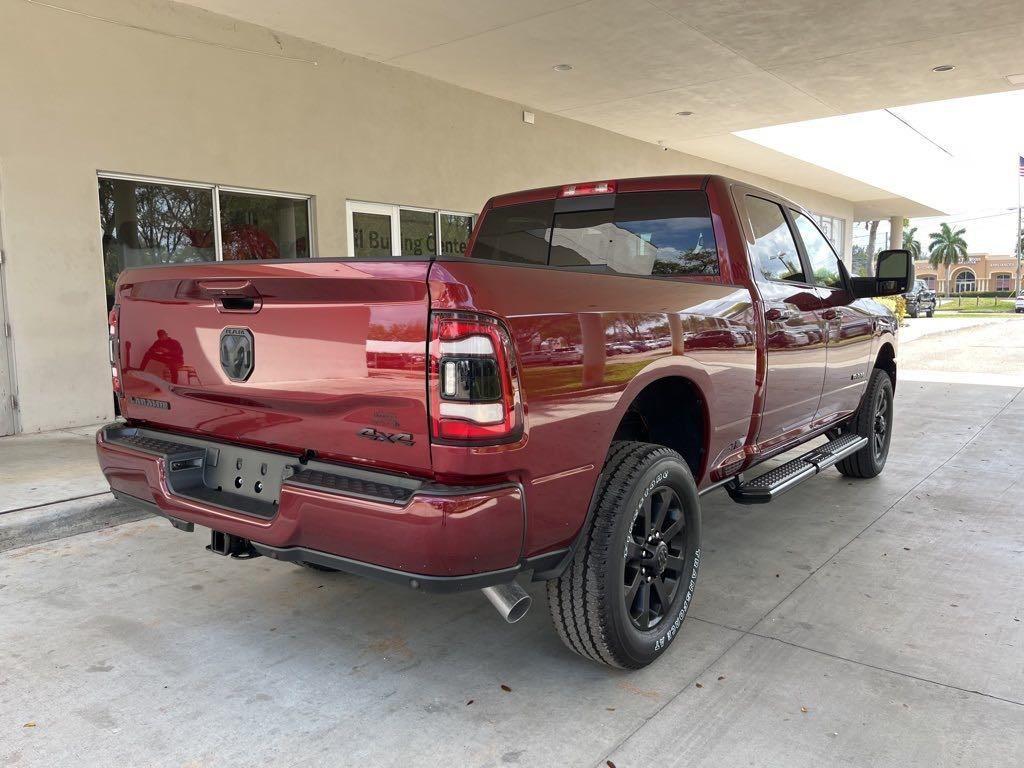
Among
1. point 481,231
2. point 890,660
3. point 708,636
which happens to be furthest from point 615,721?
point 481,231

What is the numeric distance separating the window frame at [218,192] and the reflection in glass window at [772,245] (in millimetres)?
5590

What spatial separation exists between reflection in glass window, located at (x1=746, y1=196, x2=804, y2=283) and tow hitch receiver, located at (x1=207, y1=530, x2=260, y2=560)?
2815 mm

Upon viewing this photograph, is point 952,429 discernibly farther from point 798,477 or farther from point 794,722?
point 794,722

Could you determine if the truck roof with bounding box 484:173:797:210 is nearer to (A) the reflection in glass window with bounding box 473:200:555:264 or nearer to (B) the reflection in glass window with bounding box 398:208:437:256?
(A) the reflection in glass window with bounding box 473:200:555:264

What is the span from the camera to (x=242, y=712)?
9.52 ft

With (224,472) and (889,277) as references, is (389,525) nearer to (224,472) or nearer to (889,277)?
(224,472)

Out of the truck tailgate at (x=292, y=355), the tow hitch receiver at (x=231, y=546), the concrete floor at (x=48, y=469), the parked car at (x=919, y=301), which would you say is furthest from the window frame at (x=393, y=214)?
the parked car at (x=919, y=301)

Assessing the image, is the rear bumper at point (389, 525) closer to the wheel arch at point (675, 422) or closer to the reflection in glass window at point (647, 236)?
the wheel arch at point (675, 422)

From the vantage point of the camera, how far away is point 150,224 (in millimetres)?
8484

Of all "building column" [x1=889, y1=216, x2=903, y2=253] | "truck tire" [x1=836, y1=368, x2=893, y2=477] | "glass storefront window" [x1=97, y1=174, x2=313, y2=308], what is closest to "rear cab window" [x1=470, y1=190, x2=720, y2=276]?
"truck tire" [x1=836, y1=368, x2=893, y2=477]

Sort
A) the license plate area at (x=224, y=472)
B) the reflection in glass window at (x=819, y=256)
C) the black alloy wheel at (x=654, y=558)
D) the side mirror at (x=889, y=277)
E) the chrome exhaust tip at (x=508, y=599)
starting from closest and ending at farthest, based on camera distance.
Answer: the chrome exhaust tip at (x=508, y=599), the license plate area at (x=224, y=472), the black alloy wheel at (x=654, y=558), the reflection in glass window at (x=819, y=256), the side mirror at (x=889, y=277)

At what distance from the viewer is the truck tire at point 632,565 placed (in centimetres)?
290

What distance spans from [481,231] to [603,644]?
8.82 feet

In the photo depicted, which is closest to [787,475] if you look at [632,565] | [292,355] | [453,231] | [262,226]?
[632,565]
